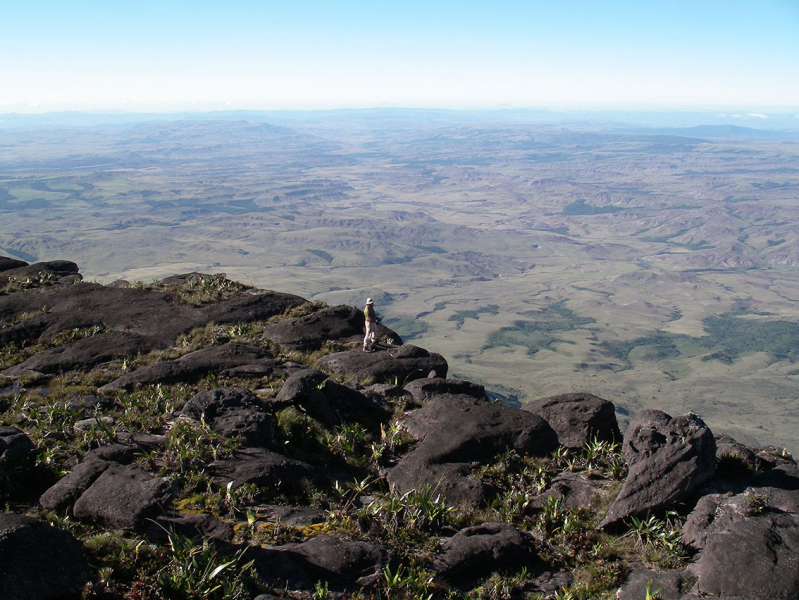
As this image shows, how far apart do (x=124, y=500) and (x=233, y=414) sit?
418cm

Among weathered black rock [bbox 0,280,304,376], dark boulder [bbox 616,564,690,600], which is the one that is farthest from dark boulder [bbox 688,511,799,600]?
weathered black rock [bbox 0,280,304,376]

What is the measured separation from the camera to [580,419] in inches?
560

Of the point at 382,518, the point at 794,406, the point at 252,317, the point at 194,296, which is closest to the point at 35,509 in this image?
the point at 382,518

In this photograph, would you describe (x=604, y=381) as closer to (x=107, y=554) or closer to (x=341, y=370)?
(x=341, y=370)

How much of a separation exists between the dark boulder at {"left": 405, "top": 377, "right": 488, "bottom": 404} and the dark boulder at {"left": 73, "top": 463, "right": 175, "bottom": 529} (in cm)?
878

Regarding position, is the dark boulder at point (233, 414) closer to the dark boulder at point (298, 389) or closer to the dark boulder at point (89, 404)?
the dark boulder at point (298, 389)

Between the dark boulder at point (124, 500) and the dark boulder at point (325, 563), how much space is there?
193 cm

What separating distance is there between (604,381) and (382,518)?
15948cm

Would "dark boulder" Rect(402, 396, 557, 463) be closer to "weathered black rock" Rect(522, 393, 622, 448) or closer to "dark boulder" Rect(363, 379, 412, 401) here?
"weathered black rock" Rect(522, 393, 622, 448)

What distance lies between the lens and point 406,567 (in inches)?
336

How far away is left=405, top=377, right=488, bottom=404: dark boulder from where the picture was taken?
16.5 m

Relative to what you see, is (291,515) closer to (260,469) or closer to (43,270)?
(260,469)

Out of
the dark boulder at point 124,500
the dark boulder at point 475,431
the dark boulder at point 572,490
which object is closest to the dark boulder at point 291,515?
the dark boulder at point 124,500

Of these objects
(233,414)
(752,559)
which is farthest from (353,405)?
(752,559)
